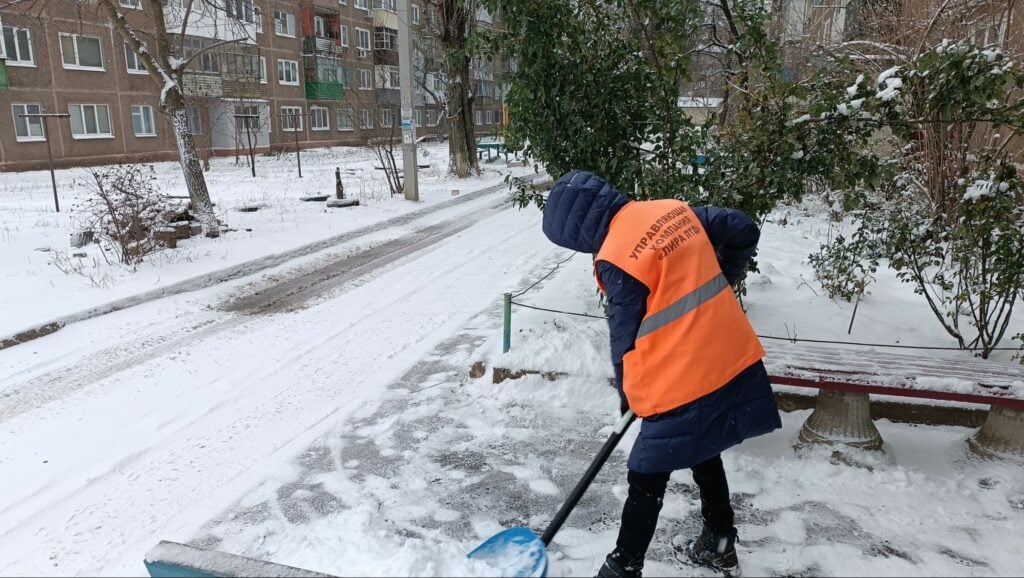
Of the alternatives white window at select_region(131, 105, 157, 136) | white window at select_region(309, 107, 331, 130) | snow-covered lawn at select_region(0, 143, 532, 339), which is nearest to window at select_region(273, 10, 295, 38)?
white window at select_region(309, 107, 331, 130)

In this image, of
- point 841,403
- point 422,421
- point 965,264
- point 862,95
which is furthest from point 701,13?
point 422,421

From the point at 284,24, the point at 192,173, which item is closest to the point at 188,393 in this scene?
the point at 192,173

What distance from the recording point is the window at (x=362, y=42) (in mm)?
42781

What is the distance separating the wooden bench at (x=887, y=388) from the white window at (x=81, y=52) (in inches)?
1189

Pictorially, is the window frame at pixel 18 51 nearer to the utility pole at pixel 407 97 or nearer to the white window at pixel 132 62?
the white window at pixel 132 62

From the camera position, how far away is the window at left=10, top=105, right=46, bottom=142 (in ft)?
78.6

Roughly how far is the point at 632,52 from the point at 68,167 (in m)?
27.0

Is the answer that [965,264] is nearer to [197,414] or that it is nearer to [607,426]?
[607,426]

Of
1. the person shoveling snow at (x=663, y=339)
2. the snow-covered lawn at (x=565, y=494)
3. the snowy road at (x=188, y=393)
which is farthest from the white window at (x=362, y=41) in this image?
the person shoveling snow at (x=663, y=339)

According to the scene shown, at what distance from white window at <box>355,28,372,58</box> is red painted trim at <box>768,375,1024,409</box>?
43379mm

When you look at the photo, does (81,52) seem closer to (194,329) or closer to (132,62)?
(132,62)

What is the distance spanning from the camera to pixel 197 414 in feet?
15.1

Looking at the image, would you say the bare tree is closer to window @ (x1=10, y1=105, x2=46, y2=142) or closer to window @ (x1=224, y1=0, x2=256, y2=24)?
window @ (x1=224, y1=0, x2=256, y2=24)

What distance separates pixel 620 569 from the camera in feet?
8.70
